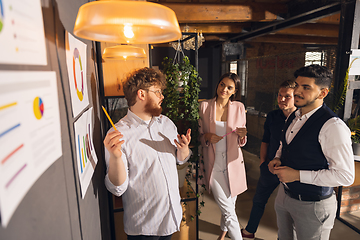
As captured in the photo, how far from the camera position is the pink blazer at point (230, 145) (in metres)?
2.12

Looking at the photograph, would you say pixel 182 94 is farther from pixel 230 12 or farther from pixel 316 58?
pixel 316 58

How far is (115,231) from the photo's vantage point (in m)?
1.97

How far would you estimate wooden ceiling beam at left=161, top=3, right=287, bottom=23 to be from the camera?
11.8 feet

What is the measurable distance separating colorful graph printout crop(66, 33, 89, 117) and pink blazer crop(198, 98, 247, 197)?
50.2 inches

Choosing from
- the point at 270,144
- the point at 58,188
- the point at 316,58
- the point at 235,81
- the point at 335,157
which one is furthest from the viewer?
the point at 316,58

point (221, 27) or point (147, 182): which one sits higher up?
point (221, 27)

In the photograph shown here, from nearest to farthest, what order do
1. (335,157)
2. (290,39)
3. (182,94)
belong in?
(335,157) → (182,94) → (290,39)

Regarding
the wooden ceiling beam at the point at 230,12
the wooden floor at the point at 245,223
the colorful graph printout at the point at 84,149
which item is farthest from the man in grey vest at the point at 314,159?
the wooden ceiling beam at the point at 230,12

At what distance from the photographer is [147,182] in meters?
1.39

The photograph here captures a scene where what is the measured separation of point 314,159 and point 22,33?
165cm

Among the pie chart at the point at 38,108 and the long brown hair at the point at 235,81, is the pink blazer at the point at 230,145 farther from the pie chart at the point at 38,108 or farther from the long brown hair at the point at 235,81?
the pie chart at the point at 38,108

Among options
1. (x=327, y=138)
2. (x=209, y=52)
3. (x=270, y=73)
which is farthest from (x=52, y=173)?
(x=209, y=52)

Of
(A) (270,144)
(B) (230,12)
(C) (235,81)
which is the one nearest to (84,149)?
(C) (235,81)

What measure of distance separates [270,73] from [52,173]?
A: 4741mm
